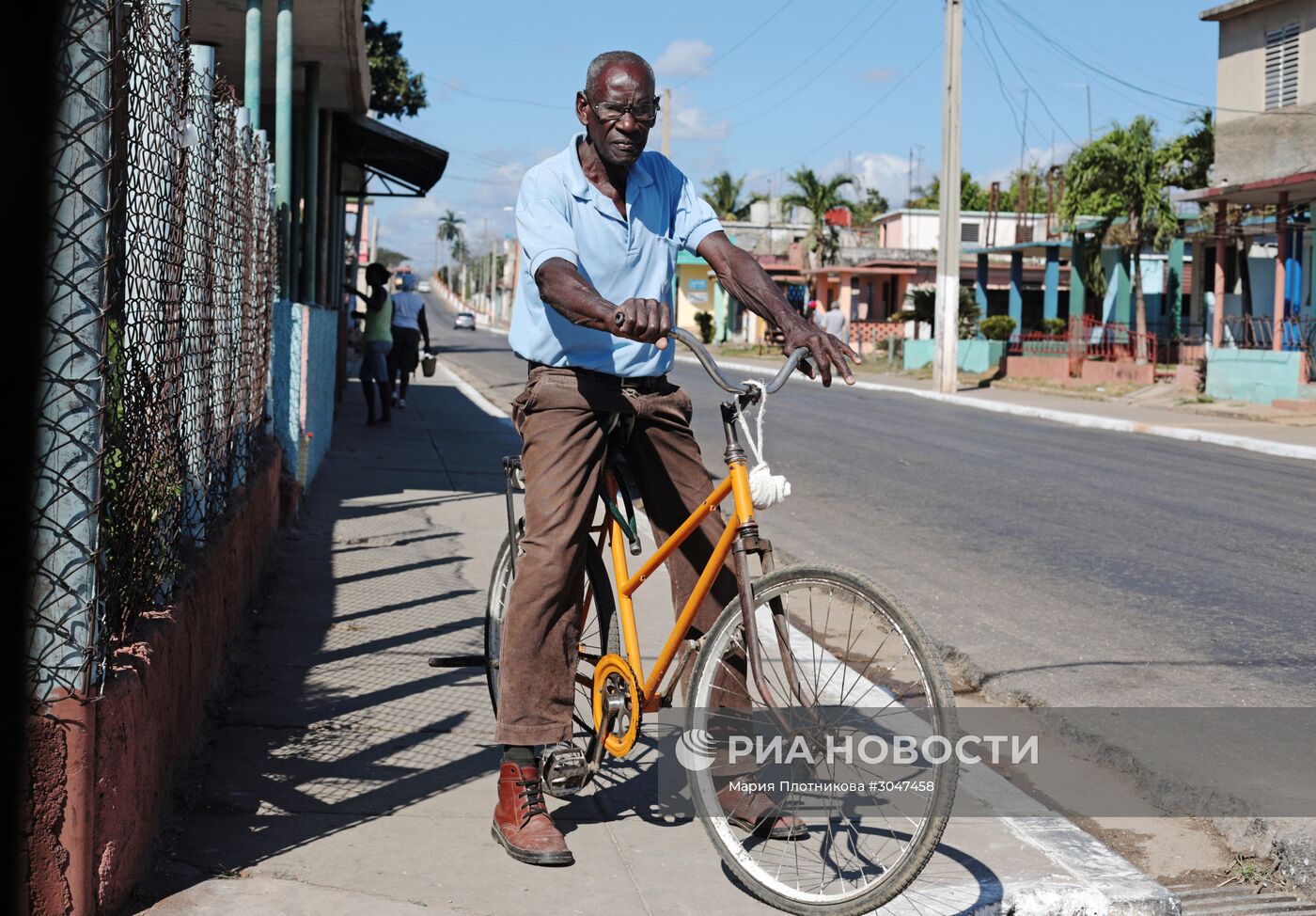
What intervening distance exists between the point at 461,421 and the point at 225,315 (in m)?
12.1

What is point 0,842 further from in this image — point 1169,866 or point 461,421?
point 461,421

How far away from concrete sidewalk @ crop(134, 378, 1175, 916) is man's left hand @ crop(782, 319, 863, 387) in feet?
4.13

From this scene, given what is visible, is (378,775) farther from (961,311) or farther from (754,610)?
(961,311)

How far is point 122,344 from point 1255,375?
77.3 ft

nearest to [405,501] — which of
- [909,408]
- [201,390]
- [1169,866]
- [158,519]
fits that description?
[201,390]

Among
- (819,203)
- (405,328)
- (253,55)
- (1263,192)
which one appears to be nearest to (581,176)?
(253,55)

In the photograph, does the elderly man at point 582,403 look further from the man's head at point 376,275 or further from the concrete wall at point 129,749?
the man's head at point 376,275

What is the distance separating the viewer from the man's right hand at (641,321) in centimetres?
319

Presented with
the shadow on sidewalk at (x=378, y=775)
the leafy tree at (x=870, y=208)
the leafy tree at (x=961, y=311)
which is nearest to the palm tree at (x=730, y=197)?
the leafy tree at (x=870, y=208)

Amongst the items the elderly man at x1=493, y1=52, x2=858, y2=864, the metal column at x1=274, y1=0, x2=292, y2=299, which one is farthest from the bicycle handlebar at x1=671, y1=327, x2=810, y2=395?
the metal column at x1=274, y1=0, x2=292, y2=299

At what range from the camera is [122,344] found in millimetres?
3514

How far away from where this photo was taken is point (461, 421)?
58.9ft

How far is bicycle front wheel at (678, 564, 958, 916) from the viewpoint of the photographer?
3.15 m

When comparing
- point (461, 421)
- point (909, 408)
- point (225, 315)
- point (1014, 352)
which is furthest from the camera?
point (1014, 352)
